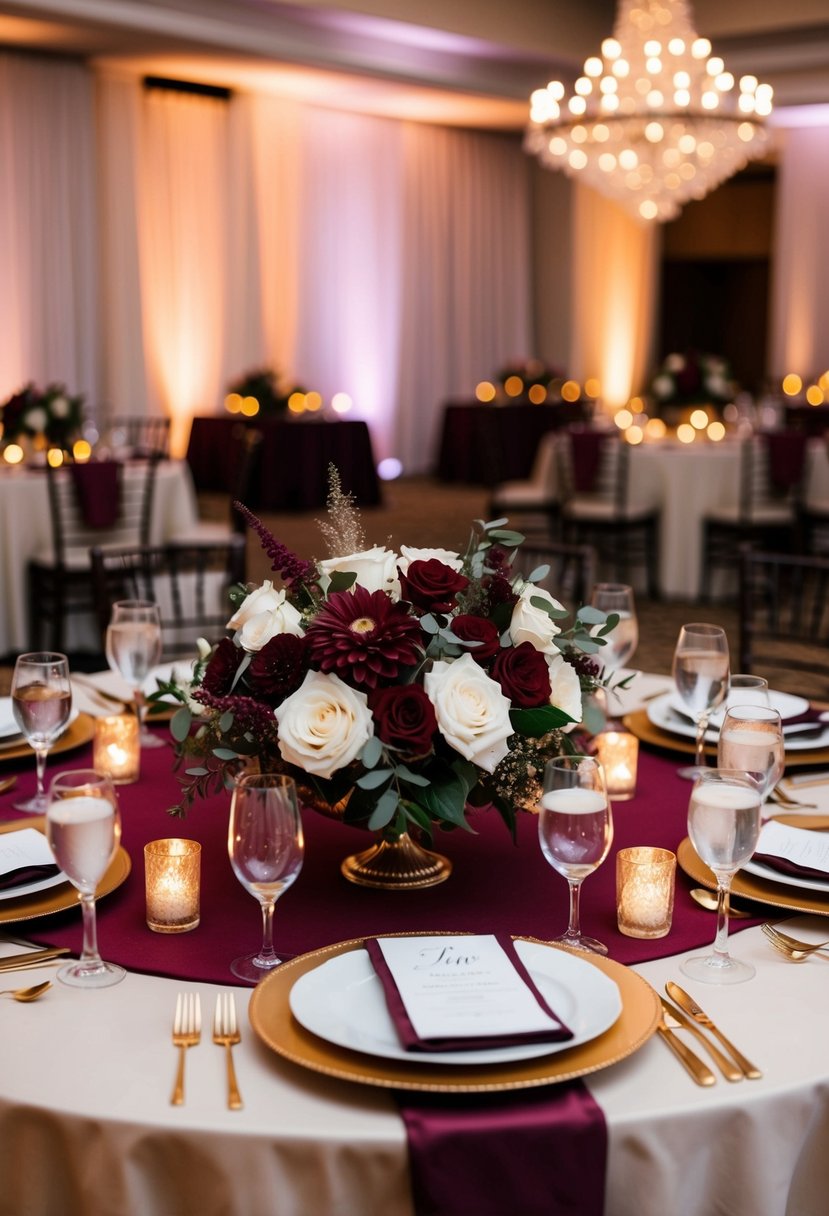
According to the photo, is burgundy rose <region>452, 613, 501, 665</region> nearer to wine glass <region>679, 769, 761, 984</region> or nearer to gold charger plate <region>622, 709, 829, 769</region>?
wine glass <region>679, 769, 761, 984</region>

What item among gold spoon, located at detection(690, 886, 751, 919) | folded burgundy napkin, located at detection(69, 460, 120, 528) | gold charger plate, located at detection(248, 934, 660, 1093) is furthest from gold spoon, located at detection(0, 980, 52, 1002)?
folded burgundy napkin, located at detection(69, 460, 120, 528)

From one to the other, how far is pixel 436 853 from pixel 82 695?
3.21ft

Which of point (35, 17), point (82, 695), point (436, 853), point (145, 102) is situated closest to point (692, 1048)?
point (436, 853)

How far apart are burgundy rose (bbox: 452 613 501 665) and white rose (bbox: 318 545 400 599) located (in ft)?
0.35

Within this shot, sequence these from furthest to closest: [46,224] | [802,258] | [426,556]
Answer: [802,258] < [46,224] < [426,556]

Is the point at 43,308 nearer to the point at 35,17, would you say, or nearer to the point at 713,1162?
the point at 35,17

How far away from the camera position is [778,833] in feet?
5.60

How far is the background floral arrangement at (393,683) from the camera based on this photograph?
1423mm

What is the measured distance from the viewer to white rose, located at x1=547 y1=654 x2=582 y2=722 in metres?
1.55

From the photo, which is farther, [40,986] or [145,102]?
[145,102]

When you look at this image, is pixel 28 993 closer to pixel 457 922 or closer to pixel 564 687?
pixel 457 922

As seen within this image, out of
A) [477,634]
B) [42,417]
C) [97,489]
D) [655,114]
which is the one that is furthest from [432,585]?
[655,114]

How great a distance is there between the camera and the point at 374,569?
158cm

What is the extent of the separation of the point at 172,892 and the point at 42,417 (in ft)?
16.4
